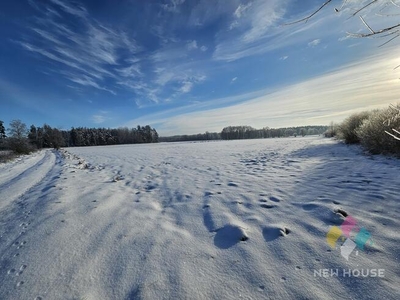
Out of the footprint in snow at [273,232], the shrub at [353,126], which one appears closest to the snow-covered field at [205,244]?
the footprint in snow at [273,232]

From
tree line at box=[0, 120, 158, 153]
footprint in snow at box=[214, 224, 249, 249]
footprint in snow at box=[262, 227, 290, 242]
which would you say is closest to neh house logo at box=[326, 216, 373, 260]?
footprint in snow at box=[262, 227, 290, 242]

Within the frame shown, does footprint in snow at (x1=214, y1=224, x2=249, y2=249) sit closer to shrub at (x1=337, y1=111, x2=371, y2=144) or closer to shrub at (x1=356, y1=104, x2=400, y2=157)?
shrub at (x1=356, y1=104, x2=400, y2=157)

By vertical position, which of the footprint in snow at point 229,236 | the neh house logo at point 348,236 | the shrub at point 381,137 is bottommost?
the footprint in snow at point 229,236

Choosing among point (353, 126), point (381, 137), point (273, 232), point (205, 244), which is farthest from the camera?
point (353, 126)

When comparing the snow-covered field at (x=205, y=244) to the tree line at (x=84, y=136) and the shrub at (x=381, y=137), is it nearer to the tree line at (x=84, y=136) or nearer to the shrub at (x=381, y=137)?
the shrub at (x=381, y=137)

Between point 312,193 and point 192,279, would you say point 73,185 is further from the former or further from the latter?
point 312,193

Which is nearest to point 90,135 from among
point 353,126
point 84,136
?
point 84,136

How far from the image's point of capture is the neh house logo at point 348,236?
2.54 meters

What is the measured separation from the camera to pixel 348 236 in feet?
9.11

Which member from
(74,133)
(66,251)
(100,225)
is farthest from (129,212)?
(74,133)

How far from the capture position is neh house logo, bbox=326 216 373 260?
8.32 ft

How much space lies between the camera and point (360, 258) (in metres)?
2.34

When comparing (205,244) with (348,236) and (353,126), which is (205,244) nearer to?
(348,236)

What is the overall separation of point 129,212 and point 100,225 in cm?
71
